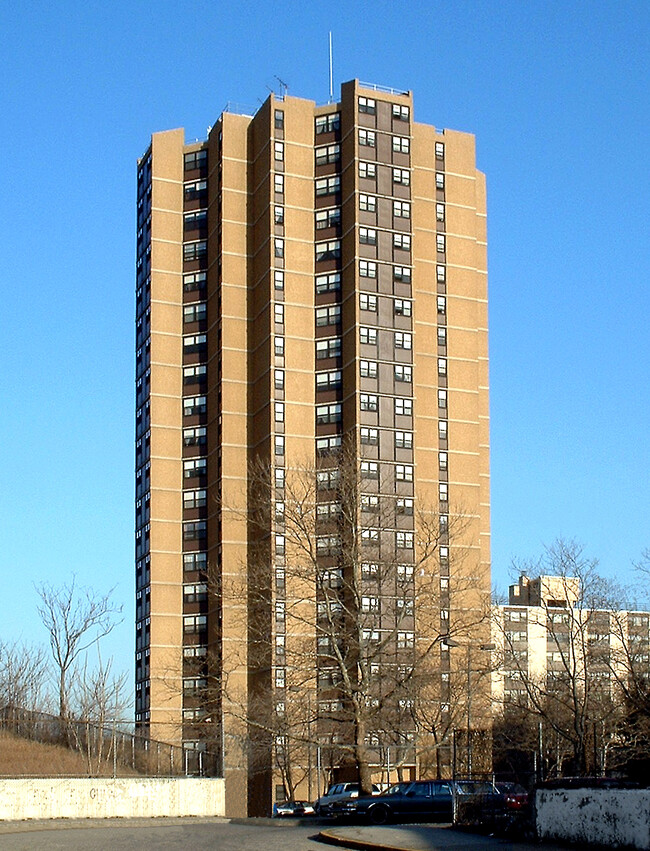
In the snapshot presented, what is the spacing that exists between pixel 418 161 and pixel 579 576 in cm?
5133

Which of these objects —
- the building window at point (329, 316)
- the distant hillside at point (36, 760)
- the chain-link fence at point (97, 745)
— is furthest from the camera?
the building window at point (329, 316)

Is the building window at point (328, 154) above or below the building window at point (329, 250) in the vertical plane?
above

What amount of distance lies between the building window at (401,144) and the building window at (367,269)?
32.5 ft

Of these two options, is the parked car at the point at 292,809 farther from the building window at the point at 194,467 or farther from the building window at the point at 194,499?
the building window at the point at 194,467

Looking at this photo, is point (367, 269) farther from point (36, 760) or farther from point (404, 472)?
point (36, 760)

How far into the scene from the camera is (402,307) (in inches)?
3949

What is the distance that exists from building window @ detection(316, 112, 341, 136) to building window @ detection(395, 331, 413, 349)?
17757 millimetres

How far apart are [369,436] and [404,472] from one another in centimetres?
412

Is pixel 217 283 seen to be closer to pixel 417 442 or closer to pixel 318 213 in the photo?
pixel 318 213

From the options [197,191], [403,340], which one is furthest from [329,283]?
[197,191]

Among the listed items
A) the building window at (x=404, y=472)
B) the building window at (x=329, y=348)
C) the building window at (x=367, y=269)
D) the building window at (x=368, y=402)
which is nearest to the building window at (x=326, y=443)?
the building window at (x=368, y=402)

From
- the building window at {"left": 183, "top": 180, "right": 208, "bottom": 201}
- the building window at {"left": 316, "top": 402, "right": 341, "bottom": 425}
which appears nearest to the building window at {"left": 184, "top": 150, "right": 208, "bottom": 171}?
the building window at {"left": 183, "top": 180, "right": 208, "bottom": 201}

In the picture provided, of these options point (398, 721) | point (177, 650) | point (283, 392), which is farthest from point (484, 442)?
point (398, 721)

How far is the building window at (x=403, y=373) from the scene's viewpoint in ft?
326
